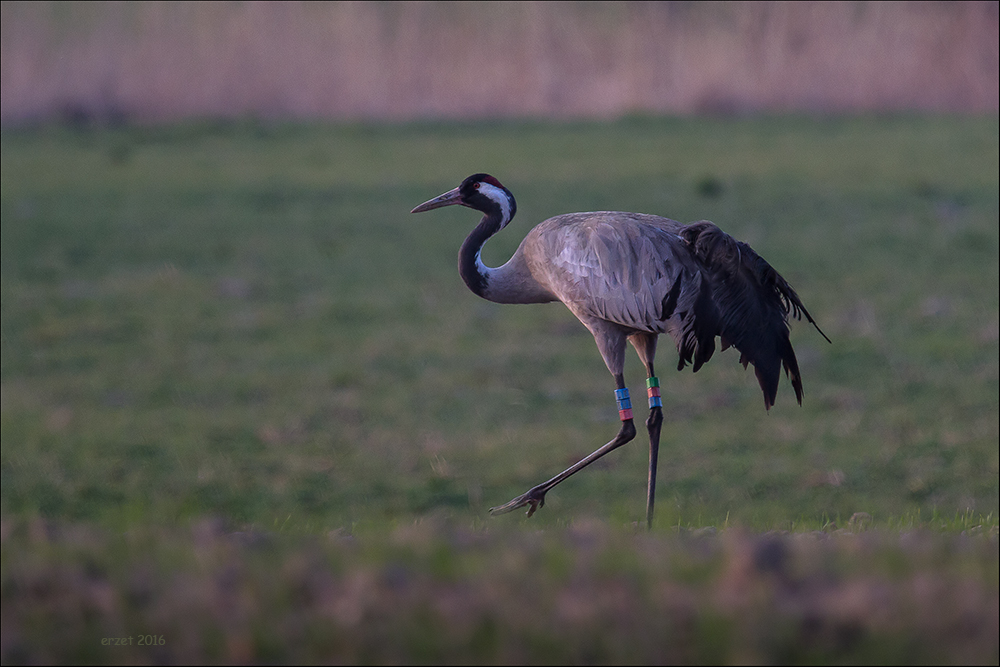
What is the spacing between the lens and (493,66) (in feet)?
76.2

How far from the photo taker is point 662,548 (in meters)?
4.00

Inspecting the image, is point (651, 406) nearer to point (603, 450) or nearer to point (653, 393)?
point (653, 393)

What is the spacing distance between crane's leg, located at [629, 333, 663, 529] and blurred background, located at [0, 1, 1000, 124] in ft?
57.0

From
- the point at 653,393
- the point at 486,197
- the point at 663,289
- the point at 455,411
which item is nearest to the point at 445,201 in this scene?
the point at 486,197

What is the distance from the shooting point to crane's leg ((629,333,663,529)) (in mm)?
5832

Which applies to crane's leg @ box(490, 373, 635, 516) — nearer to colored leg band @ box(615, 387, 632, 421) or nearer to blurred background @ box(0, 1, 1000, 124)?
colored leg band @ box(615, 387, 632, 421)

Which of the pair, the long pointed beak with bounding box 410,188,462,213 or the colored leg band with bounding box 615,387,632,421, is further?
the long pointed beak with bounding box 410,188,462,213

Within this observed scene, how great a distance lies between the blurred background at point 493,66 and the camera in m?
23.1

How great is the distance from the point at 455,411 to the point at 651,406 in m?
3.45

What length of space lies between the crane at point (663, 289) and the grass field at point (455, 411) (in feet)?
2.50

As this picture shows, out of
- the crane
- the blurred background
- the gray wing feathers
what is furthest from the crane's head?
the blurred background

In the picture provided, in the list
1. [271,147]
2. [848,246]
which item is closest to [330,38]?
[271,147]

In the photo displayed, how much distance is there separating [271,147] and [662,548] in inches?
715

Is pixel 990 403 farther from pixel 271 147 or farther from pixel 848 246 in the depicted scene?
pixel 271 147
